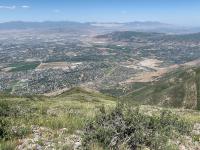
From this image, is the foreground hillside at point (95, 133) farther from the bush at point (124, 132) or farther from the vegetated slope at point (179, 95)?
the vegetated slope at point (179, 95)

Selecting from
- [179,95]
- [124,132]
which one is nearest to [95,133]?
[124,132]

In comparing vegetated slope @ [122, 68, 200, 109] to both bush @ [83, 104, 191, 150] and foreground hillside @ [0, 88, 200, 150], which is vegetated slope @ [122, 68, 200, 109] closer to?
foreground hillside @ [0, 88, 200, 150]

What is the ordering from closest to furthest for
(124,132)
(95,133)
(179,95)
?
(95,133) < (124,132) < (179,95)

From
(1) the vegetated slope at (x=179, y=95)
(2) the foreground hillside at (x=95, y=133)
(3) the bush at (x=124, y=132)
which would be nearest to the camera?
(2) the foreground hillside at (x=95, y=133)

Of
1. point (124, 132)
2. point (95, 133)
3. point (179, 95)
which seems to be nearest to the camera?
point (95, 133)

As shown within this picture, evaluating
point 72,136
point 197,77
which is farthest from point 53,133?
point 197,77

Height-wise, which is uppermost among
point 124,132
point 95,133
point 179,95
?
point 95,133

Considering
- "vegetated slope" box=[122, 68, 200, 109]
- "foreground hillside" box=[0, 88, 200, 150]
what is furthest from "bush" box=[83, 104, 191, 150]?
"vegetated slope" box=[122, 68, 200, 109]

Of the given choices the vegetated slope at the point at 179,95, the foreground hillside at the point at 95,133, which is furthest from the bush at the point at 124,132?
the vegetated slope at the point at 179,95

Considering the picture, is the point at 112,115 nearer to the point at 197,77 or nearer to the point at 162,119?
the point at 162,119

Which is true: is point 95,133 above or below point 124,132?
above

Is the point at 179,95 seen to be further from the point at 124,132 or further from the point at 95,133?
the point at 95,133
